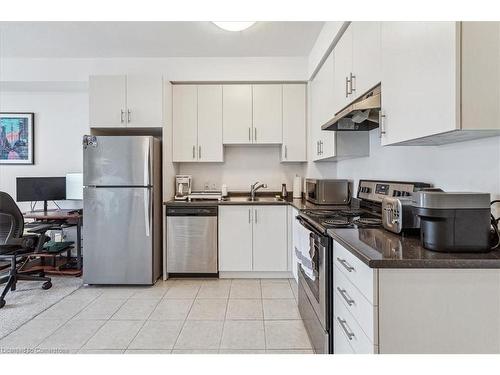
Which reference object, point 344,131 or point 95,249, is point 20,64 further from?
point 344,131

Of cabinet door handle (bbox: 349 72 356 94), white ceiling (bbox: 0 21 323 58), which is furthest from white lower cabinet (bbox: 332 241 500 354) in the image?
white ceiling (bbox: 0 21 323 58)

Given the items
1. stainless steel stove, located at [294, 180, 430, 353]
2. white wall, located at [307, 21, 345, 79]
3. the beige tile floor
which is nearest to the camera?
stainless steel stove, located at [294, 180, 430, 353]

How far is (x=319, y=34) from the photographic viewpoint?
120 inches

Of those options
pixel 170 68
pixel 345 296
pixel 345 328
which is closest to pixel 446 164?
pixel 345 296

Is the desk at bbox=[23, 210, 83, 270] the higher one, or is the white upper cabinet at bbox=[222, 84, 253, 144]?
the white upper cabinet at bbox=[222, 84, 253, 144]

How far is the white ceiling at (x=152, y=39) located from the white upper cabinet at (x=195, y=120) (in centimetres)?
42

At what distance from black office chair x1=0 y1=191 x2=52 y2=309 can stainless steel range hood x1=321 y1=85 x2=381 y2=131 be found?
2992 millimetres

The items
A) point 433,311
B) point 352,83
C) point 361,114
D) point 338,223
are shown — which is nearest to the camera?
point 433,311

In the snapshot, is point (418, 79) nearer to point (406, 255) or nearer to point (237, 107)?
point (406, 255)

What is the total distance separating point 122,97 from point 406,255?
3.30m

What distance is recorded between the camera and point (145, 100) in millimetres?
3395

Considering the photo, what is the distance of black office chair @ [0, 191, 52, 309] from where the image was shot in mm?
2834

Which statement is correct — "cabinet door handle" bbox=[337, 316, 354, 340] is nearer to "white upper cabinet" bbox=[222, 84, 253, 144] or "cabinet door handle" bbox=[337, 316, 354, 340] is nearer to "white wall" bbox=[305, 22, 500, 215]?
"white wall" bbox=[305, 22, 500, 215]

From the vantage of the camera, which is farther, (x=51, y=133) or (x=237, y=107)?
(x=51, y=133)
